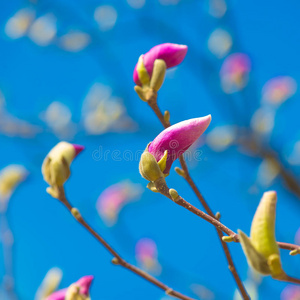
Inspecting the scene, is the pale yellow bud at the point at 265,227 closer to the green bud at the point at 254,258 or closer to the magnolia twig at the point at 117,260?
the green bud at the point at 254,258

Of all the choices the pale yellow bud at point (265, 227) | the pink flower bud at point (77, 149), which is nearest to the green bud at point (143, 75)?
the pink flower bud at point (77, 149)

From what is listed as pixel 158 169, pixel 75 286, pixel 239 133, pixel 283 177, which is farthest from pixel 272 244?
pixel 239 133

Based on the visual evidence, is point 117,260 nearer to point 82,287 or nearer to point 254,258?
point 82,287

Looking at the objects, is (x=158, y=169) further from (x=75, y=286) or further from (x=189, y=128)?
(x=75, y=286)

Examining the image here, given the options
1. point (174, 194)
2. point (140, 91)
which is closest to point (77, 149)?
point (140, 91)

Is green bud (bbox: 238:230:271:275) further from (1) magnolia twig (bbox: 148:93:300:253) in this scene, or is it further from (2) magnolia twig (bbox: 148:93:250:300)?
(2) magnolia twig (bbox: 148:93:250:300)

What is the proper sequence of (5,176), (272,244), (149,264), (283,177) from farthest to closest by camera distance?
(149,264) < (283,177) < (5,176) < (272,244)
